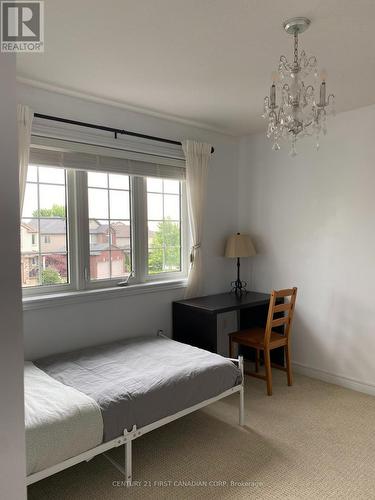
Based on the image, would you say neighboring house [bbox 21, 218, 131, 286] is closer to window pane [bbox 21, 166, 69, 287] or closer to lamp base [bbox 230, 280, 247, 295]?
window pane [bbox 21, 166, 69, 287]

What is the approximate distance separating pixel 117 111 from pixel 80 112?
34 centimetres

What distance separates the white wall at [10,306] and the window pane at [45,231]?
2.30 metres

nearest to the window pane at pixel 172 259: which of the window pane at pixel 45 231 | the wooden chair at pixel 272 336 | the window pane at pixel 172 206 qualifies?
the window pane at pixel 172 206

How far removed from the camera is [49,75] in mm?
2488

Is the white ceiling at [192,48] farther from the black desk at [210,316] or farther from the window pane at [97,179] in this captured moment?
the black desk at [210,316]

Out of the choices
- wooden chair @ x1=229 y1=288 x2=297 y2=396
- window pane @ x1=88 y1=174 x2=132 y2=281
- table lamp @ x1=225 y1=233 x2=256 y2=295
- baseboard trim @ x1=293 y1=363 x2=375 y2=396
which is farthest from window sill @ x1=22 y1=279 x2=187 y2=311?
baseboard trim @ x1=293 y1=363 x2=375 y2=396

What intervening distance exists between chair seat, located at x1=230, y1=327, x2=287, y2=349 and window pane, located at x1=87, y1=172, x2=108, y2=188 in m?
1.84

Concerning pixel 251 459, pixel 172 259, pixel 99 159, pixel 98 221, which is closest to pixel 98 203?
pixel 98 221

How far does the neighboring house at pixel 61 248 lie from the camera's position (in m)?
2.78

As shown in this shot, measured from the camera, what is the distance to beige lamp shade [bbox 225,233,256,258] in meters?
3.80

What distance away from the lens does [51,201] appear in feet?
9.43

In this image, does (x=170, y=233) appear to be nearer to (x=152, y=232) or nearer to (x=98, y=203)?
(x=152, y=232)

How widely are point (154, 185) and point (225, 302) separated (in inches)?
51.1

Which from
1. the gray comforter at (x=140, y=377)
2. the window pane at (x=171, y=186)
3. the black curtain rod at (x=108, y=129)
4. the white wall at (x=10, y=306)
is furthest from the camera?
the window pane at (x=171, y=186)
